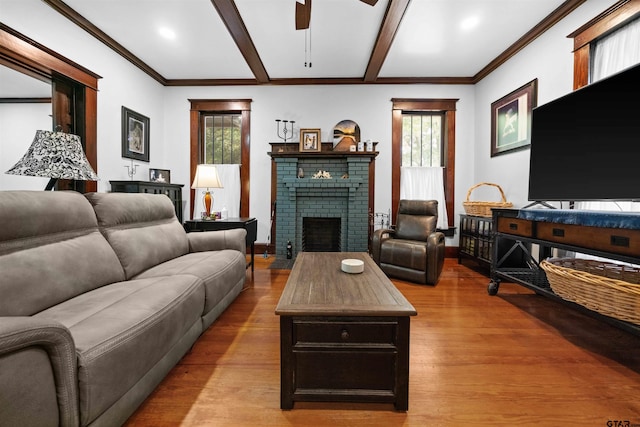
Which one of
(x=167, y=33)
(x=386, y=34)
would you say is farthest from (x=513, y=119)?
(x=167, y=33)

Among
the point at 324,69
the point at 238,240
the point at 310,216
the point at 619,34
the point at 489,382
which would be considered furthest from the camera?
the point at 310,216

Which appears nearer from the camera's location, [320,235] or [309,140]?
[309,140]

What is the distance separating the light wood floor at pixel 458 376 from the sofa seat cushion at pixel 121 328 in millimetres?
279

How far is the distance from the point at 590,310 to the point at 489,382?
0.97 meters

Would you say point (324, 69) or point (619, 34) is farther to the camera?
point (324, 69)

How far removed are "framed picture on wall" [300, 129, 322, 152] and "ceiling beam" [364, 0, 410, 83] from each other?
1118 millimetres

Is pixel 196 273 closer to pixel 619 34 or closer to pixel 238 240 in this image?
pixel 238 240

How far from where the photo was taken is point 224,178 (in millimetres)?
4453

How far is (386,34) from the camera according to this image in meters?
3.04

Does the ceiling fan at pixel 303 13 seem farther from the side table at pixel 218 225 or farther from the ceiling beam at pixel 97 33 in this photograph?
the ceiling beam at pixel 97 33

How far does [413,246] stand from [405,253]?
0.11 m

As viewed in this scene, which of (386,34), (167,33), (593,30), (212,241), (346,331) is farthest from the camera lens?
(167,33)

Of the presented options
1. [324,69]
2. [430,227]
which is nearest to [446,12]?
[324,69]

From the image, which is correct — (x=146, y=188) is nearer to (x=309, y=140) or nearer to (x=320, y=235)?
(x=309, y=140)
